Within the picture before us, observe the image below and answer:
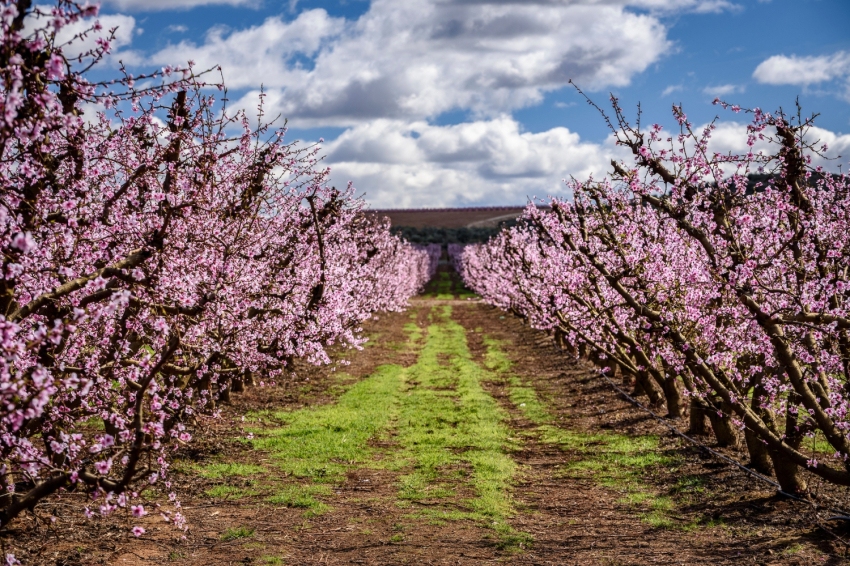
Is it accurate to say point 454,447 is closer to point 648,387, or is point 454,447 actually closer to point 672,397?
point 672,397

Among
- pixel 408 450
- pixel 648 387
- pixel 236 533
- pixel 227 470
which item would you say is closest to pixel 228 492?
pixel 227 470

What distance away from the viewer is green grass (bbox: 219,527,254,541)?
1043 centimetres

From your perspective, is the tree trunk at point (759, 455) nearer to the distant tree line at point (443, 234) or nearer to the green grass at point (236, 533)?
the green grass at point (236, 533)

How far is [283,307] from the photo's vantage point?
53.9ft

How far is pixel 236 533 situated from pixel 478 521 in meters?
3.54

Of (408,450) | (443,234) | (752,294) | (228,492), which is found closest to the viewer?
(752,294)

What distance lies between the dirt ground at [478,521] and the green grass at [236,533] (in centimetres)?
1

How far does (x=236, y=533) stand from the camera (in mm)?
10562

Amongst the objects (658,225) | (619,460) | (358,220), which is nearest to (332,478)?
(619,460)

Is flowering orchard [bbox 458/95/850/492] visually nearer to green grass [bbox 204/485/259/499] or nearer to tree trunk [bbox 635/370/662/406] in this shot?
tree trunk [bbox 635/370/662/406]

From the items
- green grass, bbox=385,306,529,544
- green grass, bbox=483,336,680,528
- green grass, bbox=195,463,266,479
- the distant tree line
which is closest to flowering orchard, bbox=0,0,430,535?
green grass, bbox=195,463,266,479

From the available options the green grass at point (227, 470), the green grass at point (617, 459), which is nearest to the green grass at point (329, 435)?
the green grass at point (227, 470)

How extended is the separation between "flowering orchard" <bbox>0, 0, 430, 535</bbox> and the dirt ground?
81 cm

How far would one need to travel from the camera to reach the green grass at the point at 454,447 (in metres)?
12.1
